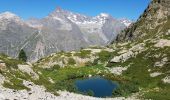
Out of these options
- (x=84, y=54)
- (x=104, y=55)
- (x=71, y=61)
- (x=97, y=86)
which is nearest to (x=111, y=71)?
(x=97, y=86)

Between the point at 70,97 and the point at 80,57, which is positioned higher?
the point at 80,57

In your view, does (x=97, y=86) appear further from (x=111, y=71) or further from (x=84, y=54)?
(x=84, y=54)

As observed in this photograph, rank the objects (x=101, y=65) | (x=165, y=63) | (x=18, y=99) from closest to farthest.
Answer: (x=18, y=99), (x=165, y=63), (x=101, y=65)

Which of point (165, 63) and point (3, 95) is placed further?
point (165, 63)

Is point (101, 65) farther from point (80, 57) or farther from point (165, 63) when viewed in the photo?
point (165, 63)

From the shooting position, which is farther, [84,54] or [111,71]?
[84,54]

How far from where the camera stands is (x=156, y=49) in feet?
450

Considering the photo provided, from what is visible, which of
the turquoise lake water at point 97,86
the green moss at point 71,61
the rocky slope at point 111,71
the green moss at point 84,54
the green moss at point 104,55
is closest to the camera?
the rocky slope at point 111,71

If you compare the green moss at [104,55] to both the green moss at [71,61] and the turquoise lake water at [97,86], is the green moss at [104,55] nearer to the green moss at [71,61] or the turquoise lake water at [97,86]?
the green moss at [71,61]

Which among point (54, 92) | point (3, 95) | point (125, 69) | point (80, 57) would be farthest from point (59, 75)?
point (3, 95)

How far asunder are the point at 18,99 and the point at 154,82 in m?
56.3

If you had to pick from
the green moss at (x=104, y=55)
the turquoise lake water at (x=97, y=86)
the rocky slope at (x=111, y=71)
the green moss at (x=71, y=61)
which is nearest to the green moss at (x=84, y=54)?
the rocky slope at (x=111, y=71)

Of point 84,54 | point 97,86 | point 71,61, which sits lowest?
point 97,86

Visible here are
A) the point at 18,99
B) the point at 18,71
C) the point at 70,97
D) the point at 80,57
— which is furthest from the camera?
the point at 80,57
